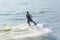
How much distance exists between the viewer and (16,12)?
192 feet

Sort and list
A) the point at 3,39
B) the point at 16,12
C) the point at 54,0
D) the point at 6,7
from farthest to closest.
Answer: the point at 54,0 < the point at 6,7 < the point at 16,12 < the point at 3,39

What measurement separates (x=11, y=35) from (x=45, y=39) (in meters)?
3.75

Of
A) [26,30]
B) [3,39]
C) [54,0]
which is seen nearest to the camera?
[3,39]

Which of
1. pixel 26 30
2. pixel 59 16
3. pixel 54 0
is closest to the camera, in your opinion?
pixel 26 30

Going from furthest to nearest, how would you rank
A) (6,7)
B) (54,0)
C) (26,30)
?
(54,0) < (6,7) < (26,30)

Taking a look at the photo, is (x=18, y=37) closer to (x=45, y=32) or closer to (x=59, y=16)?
(x=45, y=32)

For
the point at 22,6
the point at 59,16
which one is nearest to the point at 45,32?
the point at 59,16

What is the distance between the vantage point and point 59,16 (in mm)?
51094

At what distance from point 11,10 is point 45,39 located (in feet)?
105

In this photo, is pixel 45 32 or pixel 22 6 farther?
pixel 22 6

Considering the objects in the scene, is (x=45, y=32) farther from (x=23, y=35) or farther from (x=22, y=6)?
(x=22, y=6)

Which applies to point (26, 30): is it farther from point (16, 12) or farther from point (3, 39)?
point (16, 12)

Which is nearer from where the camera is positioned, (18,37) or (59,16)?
(18,37)

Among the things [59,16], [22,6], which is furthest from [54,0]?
[59,16]
